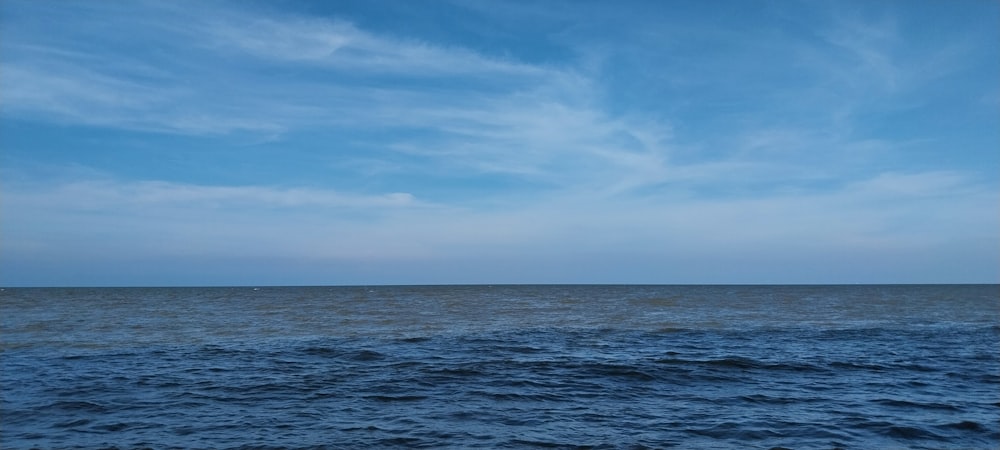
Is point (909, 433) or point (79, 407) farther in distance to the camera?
point (79, 407)

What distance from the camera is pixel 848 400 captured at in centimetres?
1705

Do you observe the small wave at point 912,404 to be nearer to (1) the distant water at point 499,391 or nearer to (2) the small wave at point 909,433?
(1) the distant water at point 499,391

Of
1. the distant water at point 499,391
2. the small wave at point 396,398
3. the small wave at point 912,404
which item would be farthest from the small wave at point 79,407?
the small wave at point 912,404

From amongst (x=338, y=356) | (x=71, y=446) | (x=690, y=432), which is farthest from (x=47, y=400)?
(x=690, y=432)

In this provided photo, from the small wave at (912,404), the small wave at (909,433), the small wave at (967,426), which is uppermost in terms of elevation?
the small wave at (912,404)

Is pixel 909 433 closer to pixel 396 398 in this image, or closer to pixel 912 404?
pixel 912 404

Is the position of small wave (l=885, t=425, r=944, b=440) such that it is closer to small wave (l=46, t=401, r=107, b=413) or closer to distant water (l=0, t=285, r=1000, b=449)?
Answer: distant water (l=0, t=285, r=1000, b=449)

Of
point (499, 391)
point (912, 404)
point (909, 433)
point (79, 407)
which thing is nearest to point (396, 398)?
point (499, 391)

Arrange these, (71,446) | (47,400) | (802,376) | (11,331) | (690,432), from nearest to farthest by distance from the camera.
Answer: (71,446) < (690,432) < (47,400) < (802,376) < (11,331)

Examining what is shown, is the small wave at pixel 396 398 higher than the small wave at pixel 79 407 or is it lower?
higher

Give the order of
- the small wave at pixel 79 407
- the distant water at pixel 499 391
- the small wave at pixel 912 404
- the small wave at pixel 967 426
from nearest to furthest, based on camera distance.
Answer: the distant water at pixel 499 391 → the small wave at pixel 967 426 → the small wave at pixel 79 407 → the small wave at pixel 912 404

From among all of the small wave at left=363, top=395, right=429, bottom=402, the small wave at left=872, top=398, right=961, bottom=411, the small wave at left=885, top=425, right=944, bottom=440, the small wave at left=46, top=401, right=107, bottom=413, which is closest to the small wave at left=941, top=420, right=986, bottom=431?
the small wave at left=885, top=425, right=944, bottom=440

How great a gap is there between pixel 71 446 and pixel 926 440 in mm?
17692

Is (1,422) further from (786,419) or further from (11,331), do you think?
(11,331)
